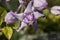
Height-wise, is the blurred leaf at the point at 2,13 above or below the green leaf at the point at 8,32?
above

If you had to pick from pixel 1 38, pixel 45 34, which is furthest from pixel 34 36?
pixel 1 38

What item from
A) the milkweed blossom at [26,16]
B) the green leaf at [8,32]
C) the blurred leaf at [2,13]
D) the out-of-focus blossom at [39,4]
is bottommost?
the green leaf at [8,32]

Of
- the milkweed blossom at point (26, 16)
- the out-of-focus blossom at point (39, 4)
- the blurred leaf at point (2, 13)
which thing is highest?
the out-of-focus blossom at point (39, 4)

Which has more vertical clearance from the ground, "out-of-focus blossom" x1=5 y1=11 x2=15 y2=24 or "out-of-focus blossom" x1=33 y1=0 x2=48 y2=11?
"out-of-focus blossom" x1=33 y1=0 x2=48 y2=11

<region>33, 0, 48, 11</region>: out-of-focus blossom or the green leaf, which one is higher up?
<region>33, 0, 48, 11</region>: out-of-focus blossom

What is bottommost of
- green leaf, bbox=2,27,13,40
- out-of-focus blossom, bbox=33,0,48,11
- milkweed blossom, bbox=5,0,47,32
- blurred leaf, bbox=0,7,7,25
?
green leaf, bbox=2,27,13,40

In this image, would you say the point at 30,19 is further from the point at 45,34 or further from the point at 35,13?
the point at 45,34

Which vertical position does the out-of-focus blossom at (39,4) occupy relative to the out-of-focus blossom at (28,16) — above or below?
above

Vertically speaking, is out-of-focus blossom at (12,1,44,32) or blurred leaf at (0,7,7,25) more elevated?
out-of-focus blossom at (12,1,44,32)
